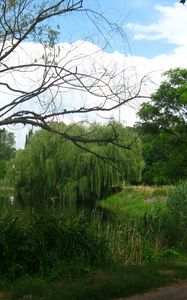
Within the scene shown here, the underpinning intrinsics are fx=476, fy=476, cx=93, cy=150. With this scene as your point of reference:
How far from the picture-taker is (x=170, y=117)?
99.7 feet

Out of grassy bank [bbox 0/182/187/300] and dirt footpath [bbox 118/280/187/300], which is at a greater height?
grassy bank [bbox 0/182/187/300]

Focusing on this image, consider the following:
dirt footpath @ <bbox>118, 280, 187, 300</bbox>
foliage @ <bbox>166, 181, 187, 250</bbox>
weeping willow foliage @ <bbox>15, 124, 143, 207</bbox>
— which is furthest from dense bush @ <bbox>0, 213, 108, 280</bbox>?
weeping willow foliage @ <bbox>15, 124, 143, 207</bbox>

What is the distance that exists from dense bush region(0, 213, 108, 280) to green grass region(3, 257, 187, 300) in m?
0.44

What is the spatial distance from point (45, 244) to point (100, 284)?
171cm

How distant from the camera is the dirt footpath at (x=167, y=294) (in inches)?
279

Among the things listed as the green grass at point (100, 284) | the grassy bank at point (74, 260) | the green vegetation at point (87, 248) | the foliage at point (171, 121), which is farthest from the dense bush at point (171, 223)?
the foliage at point (171, 121)

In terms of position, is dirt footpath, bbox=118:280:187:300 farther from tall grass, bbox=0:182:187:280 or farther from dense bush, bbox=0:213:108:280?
dense bush, bbox=0:213:108:280

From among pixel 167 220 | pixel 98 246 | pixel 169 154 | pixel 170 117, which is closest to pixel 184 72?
pixel 170 117

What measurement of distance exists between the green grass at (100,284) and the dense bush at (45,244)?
0.44 m

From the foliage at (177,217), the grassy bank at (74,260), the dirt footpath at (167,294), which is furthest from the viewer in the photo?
the foliage at (177,217)

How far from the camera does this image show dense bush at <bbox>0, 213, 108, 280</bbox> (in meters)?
8.30

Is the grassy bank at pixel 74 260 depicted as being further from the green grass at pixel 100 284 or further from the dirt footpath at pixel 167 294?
the dirt footpath at pixel 167 294

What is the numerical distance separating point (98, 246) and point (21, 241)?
5.63ft

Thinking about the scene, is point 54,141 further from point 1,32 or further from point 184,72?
point 1,32
